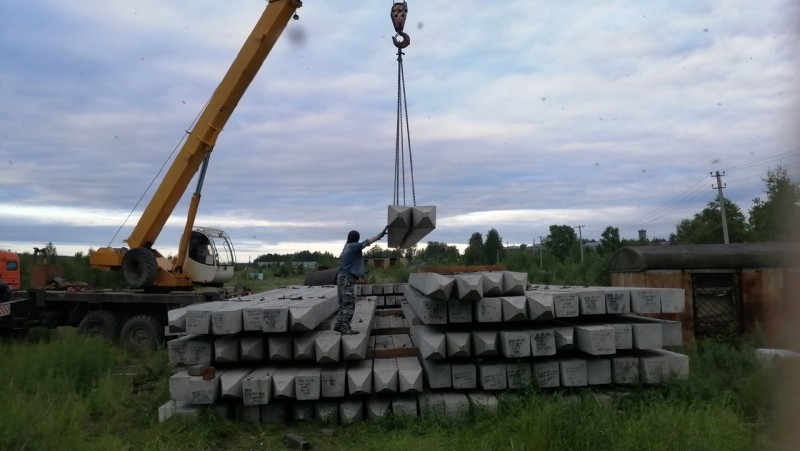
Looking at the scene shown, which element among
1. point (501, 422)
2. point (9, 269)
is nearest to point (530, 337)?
point (501, 422)

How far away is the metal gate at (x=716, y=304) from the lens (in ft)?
33.2

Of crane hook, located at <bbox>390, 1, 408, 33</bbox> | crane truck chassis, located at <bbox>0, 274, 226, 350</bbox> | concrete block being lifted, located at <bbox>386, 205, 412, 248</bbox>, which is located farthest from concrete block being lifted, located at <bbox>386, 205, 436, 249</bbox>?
crane truck chassis, located at <bbox>0, 274, 226, 350</bbox>

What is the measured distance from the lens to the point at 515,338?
614cm

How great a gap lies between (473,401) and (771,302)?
6.96m

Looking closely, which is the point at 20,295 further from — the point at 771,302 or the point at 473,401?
the point at 771,302

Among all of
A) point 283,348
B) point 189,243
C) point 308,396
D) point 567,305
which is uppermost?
point 189,243

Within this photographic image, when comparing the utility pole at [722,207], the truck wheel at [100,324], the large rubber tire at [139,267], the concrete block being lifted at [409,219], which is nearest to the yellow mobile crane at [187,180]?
the large rubber tire at [139,267]

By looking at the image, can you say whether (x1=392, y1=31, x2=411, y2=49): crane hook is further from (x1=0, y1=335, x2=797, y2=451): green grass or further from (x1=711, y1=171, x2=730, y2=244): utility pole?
(x1=711, y1=171, x2=730, y2=244): utility pole

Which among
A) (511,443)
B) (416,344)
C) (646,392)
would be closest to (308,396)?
(416,344)

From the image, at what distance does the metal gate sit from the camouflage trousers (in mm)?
6569

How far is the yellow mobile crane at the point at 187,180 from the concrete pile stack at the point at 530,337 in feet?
26.1

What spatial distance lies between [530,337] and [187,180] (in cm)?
953

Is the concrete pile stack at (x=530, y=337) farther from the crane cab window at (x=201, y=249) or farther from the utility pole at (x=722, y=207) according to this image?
the utility pole at (x=722, y=207)

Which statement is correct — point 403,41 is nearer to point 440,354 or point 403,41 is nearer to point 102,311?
point 440,354
